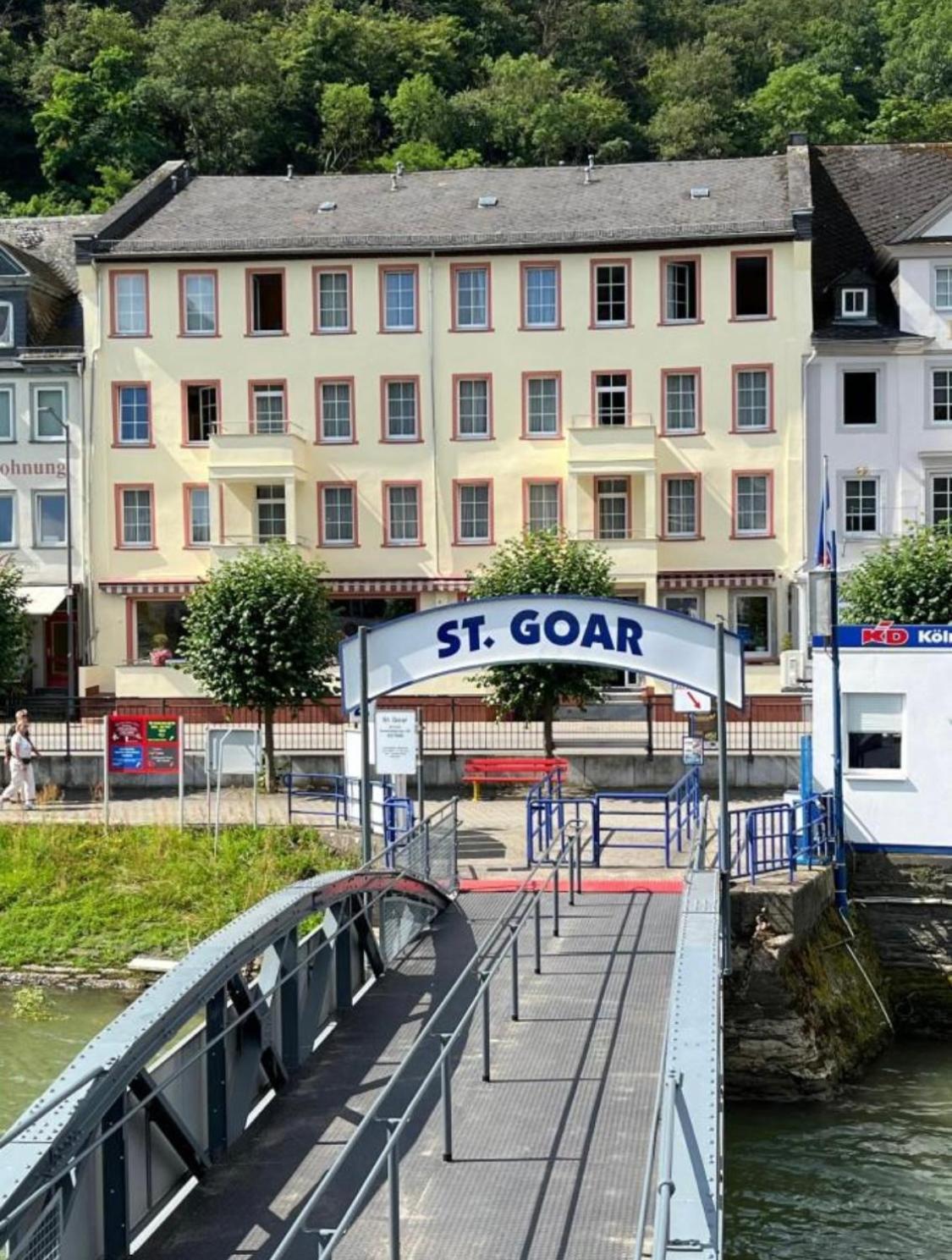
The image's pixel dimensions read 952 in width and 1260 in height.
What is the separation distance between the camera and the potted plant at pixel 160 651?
44.7 m

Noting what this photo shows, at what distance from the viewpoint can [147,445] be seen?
4681 cm

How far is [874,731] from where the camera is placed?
77.8 feet

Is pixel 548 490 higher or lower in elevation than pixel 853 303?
lower

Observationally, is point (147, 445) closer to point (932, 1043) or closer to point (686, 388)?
point (686, 388)

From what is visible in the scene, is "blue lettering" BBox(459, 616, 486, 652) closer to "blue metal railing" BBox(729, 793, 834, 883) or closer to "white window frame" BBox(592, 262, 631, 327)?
"blue metal railing" BBox(729, 793, 834, 883)

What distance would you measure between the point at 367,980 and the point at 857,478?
31671 millimetres

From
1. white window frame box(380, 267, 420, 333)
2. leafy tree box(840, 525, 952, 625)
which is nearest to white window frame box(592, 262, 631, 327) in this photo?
white window frame box(380, 267, 420, 333)

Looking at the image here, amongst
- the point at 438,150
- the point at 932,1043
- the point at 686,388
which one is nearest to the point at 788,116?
the point at 438,150

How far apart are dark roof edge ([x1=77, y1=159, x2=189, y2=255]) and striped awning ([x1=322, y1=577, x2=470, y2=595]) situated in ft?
35.4

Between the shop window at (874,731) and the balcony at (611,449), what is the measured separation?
21.8 metres

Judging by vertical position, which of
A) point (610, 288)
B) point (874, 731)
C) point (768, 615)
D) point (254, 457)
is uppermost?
point (610, 288)

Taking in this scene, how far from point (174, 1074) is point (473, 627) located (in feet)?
32.8

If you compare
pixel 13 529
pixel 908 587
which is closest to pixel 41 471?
pixel 13 529

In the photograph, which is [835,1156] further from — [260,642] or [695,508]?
[695,508]
